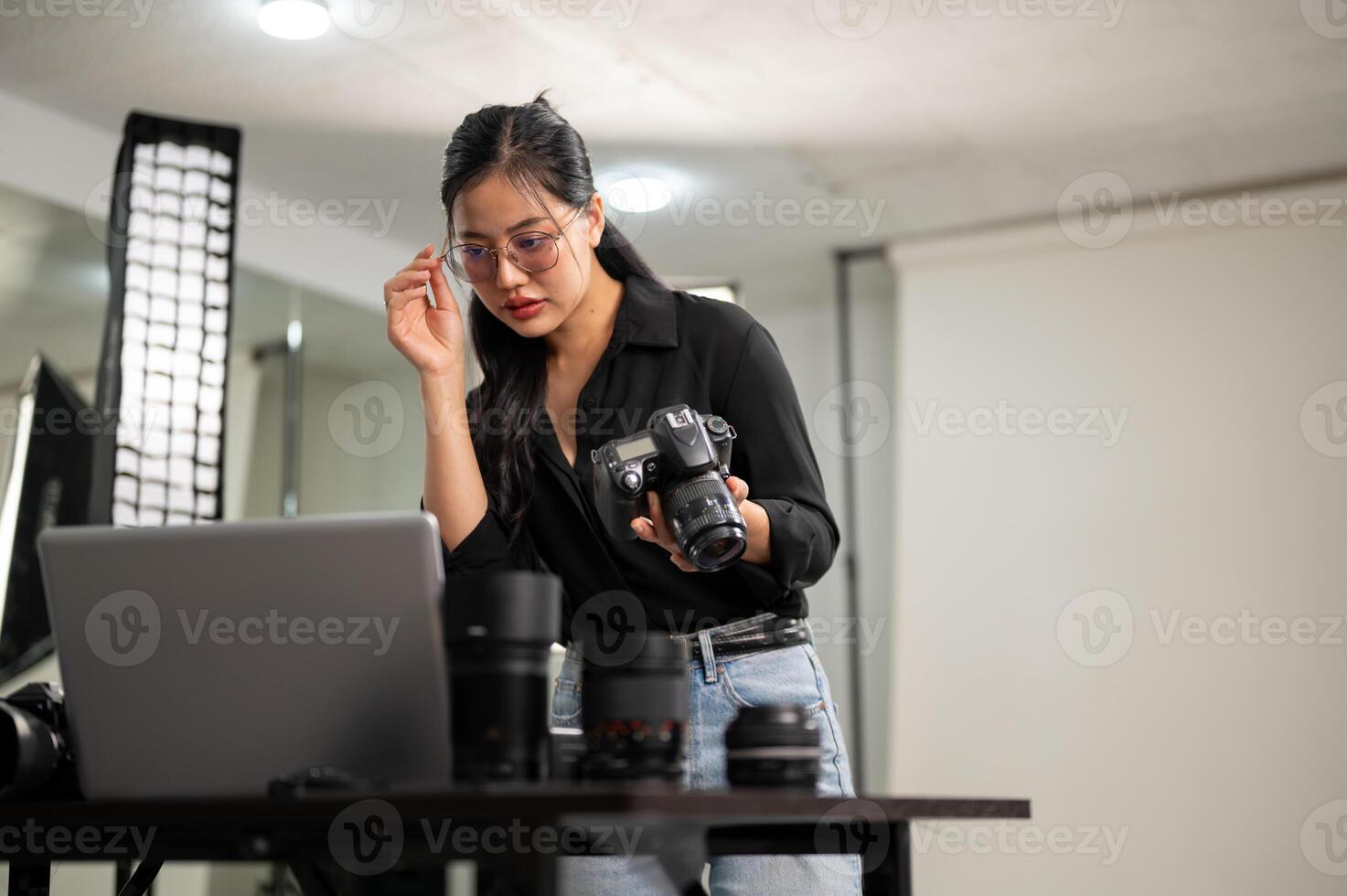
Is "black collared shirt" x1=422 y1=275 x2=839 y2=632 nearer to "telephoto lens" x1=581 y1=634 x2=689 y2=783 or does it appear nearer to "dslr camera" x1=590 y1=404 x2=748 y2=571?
"dslr camera" x1=590 y1=404 x2=748 y2=571

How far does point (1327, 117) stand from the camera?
11.6 feet

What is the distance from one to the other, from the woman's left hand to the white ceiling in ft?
6.03

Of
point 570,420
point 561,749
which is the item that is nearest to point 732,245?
point 570,420

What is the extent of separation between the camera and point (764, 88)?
3316mm

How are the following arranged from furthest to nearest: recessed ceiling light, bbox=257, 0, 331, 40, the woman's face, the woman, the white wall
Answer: the white wall → recessed ceiling light, bbox=257, 0, 331, 40 → the woman's face → the woman

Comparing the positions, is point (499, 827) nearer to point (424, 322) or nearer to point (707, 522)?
point (707, 522)

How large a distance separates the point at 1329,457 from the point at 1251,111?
3.36 ft

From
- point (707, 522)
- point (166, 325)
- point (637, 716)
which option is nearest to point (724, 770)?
point (707, 522)

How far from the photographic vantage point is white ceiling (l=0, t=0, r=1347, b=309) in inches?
118

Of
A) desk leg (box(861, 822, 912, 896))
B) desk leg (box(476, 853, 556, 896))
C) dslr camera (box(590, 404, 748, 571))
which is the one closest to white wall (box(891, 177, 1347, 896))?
dslr camera (box(590, 404, 748, 571))

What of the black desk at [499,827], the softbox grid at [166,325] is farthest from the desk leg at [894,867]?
the softbox grid at [166,325]

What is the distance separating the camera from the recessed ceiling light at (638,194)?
3883mm

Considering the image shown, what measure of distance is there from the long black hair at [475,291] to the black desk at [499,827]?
609mm

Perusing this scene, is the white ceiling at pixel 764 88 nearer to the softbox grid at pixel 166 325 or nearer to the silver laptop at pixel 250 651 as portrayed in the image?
the softbox grid at pixel 166 325
